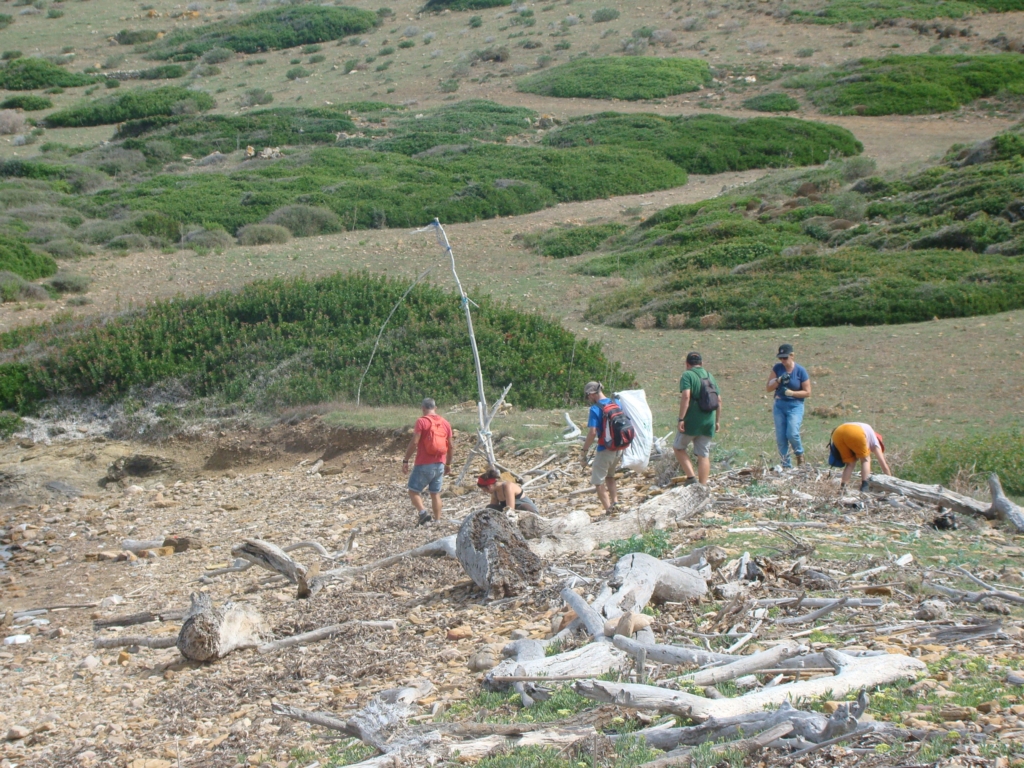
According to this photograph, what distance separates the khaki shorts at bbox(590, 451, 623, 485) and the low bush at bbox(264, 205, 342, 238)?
66.2ft

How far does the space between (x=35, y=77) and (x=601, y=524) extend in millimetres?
55803

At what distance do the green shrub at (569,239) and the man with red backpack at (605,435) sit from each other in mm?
16801

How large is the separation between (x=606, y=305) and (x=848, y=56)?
33.3 m

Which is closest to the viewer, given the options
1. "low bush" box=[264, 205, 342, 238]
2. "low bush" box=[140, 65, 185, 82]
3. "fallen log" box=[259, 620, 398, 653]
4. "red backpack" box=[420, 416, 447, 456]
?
"fallen log" box=[259, 620, 398, 653]

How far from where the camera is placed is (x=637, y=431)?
927 centimetres

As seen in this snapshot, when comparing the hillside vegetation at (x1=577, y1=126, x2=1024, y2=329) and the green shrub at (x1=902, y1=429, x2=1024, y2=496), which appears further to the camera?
the hillside vegetation at (x1=577, y1=126, x2=1024, y2=329)

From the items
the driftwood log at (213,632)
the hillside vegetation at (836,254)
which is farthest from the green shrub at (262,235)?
the driftwood log at (213,632)

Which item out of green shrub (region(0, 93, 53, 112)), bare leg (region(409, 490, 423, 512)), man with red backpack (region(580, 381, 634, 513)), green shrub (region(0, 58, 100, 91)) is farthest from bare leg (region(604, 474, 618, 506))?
green shrub (region(0, 58, 100, 91))

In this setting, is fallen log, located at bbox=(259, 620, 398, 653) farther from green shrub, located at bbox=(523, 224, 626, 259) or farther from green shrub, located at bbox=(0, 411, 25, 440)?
green shrub, located at bbox=(523, 224, 626, 259)

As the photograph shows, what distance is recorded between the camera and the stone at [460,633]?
6453 mm

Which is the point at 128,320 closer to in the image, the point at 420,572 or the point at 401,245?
the point at 401,245

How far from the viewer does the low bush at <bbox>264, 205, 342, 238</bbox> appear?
27.6 meters

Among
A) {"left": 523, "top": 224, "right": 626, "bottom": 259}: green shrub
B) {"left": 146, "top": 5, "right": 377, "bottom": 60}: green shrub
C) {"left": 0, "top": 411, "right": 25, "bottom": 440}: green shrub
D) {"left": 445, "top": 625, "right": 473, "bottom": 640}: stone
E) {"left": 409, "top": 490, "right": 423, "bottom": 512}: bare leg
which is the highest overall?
{"left": 146, "top": 5, "right": 377, "bottom": 60}: green shrub

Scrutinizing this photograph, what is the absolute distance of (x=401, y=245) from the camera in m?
25.9
